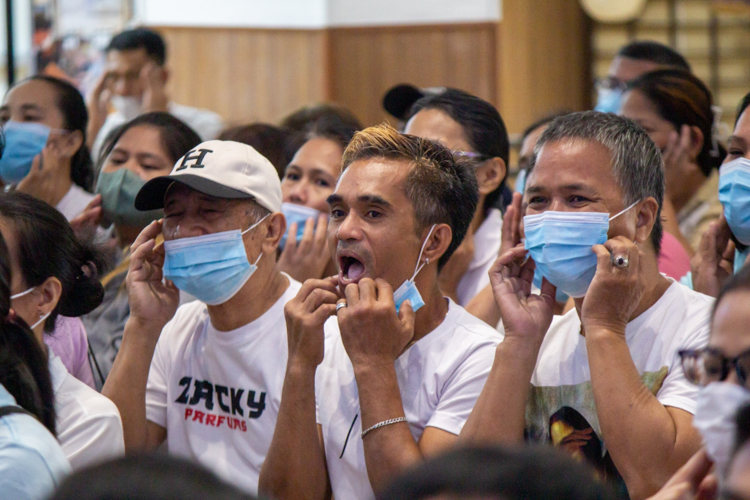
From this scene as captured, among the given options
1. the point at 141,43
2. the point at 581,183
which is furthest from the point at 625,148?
the point at 141,43

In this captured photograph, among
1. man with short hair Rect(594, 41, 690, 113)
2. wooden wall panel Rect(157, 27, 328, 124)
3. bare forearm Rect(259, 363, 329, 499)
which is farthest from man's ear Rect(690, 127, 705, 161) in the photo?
wooden wall panel Rect(157, 27, 328, 124)

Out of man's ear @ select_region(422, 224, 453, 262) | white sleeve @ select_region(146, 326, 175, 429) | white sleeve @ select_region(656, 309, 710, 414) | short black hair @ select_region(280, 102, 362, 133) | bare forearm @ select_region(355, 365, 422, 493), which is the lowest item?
white sleeve @ select_region(146, 326, 175, 429)

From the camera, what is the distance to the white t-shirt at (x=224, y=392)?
2.53 metres

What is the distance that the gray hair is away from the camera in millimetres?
2234

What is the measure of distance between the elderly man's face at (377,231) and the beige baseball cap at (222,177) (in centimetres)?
42

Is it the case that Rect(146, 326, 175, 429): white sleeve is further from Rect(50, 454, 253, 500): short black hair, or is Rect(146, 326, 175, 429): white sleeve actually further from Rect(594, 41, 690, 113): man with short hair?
Rect(594, 41, 690, 113): man with short hair

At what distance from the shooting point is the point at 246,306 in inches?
106

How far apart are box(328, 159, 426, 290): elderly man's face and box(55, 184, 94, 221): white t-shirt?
1783 millimetres

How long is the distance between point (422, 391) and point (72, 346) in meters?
1.13

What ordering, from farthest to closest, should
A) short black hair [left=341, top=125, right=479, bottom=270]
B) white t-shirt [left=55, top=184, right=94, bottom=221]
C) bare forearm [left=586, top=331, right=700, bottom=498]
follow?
white t-shirt [left=55, top=184, right=94, bottom=221] < short black hair [left=341, top=125, right=479, bottom=270] < bare forearm [left=586, top=331, right=700, bottom=498]

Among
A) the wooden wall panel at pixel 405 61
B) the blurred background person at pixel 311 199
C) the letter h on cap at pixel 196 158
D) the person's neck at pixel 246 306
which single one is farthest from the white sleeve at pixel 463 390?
the wooden wall panel at pixel 405 61

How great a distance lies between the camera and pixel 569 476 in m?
0.87

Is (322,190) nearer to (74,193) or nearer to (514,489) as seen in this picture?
(74,193)

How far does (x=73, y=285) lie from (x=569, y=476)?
73.5 inches
